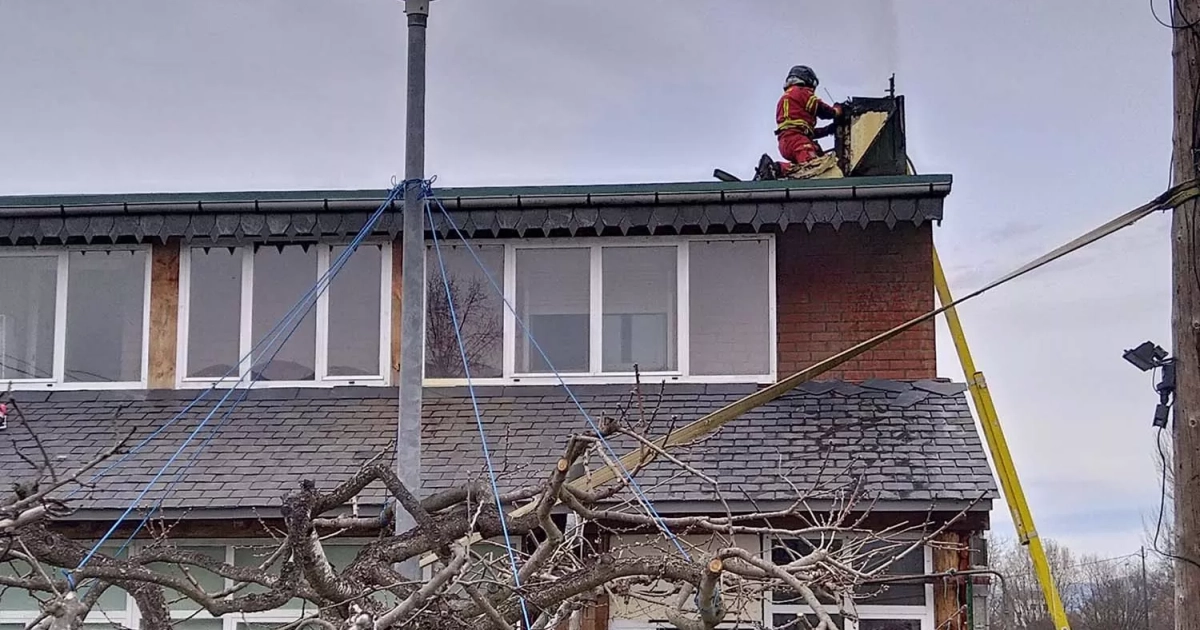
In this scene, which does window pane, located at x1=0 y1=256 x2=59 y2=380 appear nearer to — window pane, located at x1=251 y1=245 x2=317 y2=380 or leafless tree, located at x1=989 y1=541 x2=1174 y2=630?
window pane, located at x1=251 y1=245 x2=317 y2=380

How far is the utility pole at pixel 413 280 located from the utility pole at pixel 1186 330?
4154 millimetres

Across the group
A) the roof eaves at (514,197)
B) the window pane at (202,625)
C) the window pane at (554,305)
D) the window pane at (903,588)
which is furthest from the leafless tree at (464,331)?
the window pane at (903,588)

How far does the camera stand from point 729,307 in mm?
12188

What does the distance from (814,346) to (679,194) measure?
1.77 metres

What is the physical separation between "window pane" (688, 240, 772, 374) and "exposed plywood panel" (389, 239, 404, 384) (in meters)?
2.62

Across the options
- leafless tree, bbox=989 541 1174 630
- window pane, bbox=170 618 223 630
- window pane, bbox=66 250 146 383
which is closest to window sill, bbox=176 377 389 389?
window pane, bbox=66 250 146 383

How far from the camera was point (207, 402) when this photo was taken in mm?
12273

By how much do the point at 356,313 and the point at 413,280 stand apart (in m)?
5.70

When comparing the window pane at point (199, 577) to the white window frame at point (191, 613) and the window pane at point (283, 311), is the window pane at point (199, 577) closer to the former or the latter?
the white window frame at point (191, 613)

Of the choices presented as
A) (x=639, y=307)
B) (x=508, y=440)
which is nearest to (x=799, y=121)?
(x=639, y=307)

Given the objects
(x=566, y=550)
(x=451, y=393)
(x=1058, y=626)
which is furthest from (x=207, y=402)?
(x=1058, y=626)

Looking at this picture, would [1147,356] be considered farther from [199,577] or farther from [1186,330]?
[199,577]

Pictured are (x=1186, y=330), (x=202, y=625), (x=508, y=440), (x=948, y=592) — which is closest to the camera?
(x=1186, y=330)

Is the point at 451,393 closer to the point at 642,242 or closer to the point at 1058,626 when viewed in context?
the point at 642,242
